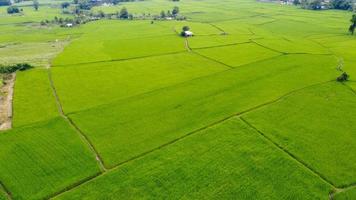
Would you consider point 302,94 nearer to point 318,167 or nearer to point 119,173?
point 318,167

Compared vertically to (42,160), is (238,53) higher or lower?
higher

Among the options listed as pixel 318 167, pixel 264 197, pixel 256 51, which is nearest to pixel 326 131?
pixel 318 167

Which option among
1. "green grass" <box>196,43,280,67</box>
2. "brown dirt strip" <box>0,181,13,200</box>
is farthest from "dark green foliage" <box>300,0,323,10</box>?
"brown dirt strip" <box>0,181,13,200</box>

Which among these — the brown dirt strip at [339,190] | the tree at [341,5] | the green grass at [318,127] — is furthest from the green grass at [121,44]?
the tree at [341,5]

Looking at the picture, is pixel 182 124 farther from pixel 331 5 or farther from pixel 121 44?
pixel 331 5

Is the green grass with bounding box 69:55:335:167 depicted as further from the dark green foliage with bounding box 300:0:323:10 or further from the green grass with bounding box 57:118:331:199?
the dark green foliage with bounding box 300:0:323:10

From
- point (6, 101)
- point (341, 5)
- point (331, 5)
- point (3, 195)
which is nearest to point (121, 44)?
point (6, 101)
